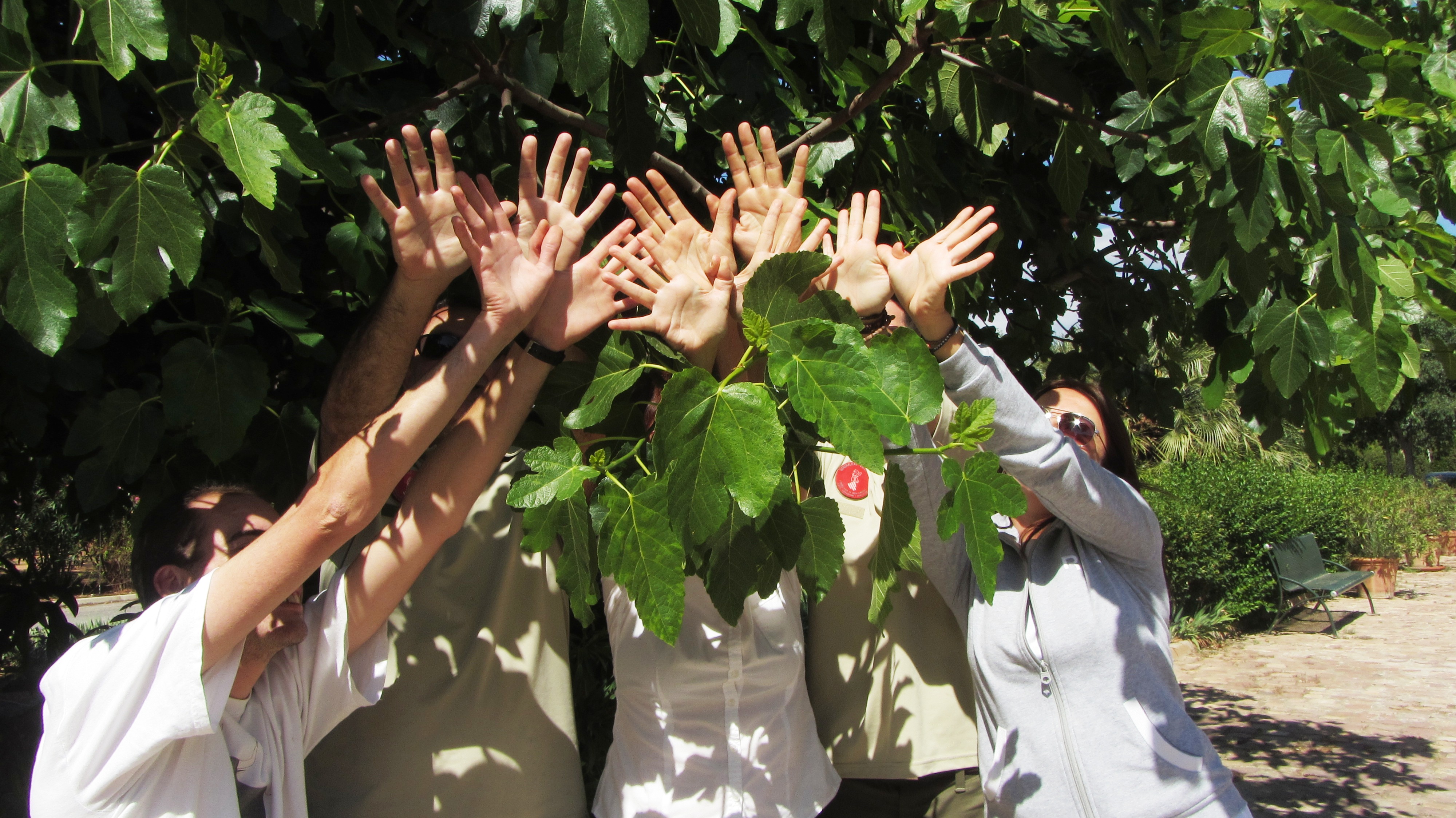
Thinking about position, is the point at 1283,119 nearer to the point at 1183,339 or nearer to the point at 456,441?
the point at 456,441

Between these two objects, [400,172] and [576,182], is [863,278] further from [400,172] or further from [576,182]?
[400,172]

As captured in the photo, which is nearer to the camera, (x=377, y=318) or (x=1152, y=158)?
(x=377, y=318)

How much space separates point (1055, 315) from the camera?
3291 millimetres

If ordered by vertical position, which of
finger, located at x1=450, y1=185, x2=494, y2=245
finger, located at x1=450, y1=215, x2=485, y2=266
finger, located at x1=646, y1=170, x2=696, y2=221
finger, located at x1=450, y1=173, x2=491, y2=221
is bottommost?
finger, located at x1=450, y1=215, x2=485, y2=266

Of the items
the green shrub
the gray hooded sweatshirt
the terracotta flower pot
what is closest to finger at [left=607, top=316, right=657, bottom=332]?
the gray hooded sweatshirt

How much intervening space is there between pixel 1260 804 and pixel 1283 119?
5756mm

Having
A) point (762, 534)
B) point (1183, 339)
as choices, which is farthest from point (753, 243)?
point (1183, 339)

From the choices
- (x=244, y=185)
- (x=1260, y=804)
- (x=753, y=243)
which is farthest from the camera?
(x=1260, y=804)

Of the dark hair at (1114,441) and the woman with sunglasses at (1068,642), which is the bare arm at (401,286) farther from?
the dark hair at (1114,441)

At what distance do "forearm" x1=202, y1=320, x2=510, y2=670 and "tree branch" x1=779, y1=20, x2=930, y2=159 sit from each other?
29.1 inches

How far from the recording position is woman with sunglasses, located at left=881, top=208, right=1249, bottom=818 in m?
1.62

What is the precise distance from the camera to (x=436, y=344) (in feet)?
5.71

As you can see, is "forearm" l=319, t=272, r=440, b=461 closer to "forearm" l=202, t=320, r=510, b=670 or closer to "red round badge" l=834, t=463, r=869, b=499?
"forearm" l=202, t=320, r=510, b=670

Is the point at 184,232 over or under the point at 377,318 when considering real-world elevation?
over
